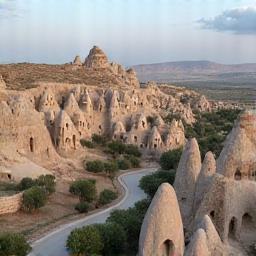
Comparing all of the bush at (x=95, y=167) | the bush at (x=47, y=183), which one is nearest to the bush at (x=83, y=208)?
the bush at (x=47, y=183)

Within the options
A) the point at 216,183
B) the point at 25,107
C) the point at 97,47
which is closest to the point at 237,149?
the point at 216,183

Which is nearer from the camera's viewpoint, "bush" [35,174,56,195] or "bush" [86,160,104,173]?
"bush" [35,174,56,195]

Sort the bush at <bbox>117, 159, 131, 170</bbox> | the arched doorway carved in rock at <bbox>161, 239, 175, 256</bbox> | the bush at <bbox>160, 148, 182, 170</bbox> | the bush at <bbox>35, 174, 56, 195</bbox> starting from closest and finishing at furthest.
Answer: the arched doorway carved in rock at <bbox>161, 239, 175, 256</bbox> < the bush at <bbox>35, 174, 56, 195</bbox> < the bush at <bbox>160, 148, 182, 170</bbox> < the bush at <bbox>117, 159, 131, 170</bbox>

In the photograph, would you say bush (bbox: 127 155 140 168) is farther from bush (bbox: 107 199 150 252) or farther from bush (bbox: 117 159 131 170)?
bush (bbox: 107 199 150 252)

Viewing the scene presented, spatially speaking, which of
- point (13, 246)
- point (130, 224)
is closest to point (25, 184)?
point (130, 224)

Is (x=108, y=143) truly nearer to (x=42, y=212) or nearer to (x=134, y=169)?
(x=134, y=169)

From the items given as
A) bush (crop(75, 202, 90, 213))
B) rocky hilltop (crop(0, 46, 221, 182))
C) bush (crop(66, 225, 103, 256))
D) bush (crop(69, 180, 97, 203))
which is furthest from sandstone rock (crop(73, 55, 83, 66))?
bush (crop(66, 225, 103, 256))

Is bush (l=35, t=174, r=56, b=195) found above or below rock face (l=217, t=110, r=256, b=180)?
below
